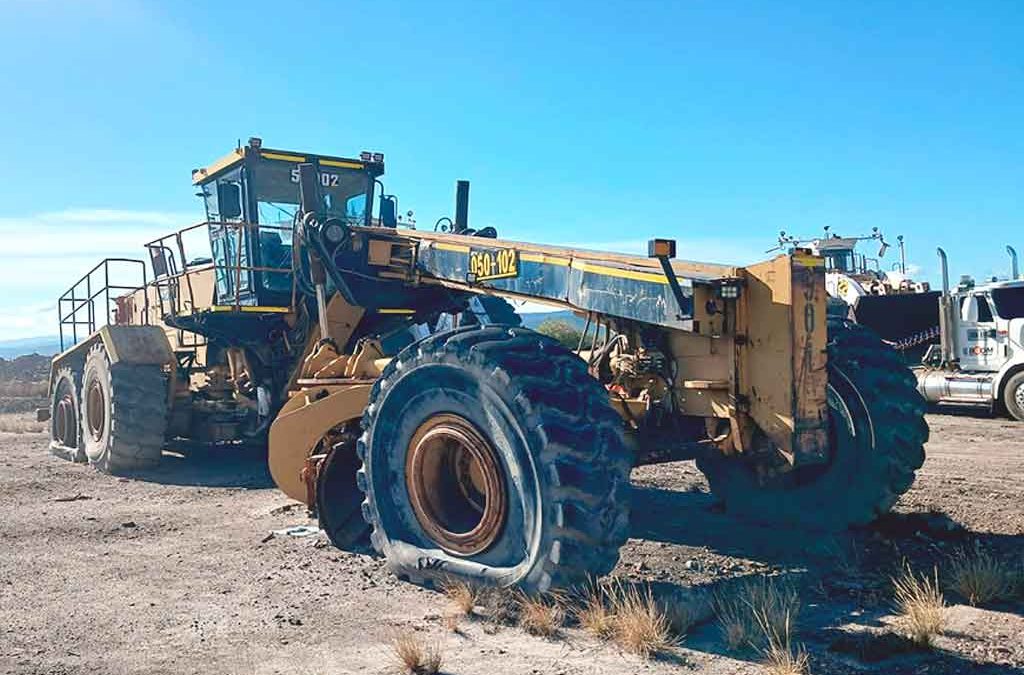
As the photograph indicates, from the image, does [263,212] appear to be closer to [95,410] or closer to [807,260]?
[95,410]

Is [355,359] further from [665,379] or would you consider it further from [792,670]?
[792,670]

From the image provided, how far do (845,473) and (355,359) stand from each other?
389 cm

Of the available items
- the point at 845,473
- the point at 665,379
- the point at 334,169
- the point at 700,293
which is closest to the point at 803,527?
the point at 845,473

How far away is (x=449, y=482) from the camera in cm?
634

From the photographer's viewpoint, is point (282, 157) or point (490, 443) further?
point (282, 157)

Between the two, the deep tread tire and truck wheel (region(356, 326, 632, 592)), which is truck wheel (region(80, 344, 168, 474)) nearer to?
the deep tread tire

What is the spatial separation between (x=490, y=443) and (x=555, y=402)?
1.97ft

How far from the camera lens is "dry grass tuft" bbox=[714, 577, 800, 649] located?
4.76 meters

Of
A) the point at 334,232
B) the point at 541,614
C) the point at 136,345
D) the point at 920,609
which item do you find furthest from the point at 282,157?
the point at 920,609

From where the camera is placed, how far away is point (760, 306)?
232 inches

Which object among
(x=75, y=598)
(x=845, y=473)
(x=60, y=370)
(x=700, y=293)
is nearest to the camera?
(x=700, y=293)

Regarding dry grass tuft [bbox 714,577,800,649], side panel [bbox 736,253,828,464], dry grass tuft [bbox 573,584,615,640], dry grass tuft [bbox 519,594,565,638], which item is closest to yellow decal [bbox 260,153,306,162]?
side panel [bbox 736,253,828,464]

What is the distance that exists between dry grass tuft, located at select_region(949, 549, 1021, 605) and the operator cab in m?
7.90

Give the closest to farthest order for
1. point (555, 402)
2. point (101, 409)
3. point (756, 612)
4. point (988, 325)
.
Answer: point (756, 612)
point (555, 402)
point (101, 409)
point (988, 325)
